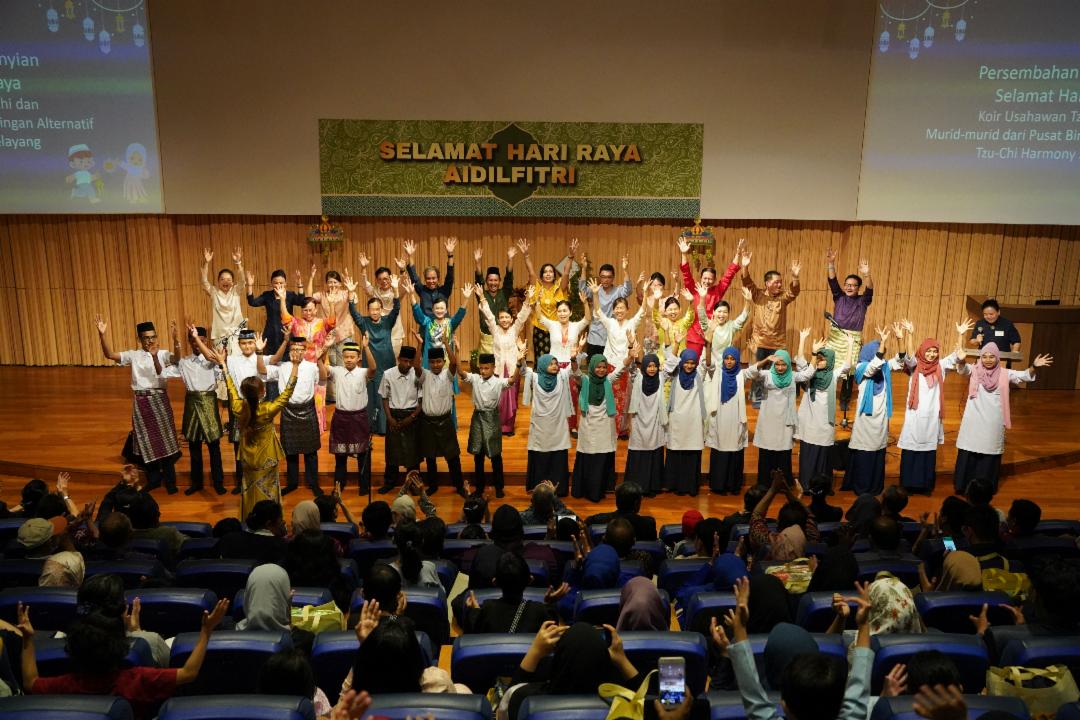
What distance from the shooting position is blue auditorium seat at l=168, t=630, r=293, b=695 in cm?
337

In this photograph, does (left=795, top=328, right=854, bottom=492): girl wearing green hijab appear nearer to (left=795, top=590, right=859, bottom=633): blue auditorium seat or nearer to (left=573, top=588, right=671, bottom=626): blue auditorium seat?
(left=795, top=590, right=859, bottom=633): blue auditorium seat

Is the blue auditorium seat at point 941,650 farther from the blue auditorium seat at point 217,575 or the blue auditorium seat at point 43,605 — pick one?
the blue auditorium seat at point 43,605

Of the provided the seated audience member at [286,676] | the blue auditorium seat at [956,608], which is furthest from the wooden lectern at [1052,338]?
the seated audience member at [286,676]

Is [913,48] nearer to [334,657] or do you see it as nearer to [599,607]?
[599,607]

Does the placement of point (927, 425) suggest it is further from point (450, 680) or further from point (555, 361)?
point (450, 680)

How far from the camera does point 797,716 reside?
2514mm

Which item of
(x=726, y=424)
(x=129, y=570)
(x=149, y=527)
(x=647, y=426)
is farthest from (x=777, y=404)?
(x=129, y=570)

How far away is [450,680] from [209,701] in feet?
2.85

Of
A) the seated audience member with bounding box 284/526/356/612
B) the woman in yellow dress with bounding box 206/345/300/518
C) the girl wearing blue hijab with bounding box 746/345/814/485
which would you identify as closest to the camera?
the seated audience member with bounding box 284/526/356/612

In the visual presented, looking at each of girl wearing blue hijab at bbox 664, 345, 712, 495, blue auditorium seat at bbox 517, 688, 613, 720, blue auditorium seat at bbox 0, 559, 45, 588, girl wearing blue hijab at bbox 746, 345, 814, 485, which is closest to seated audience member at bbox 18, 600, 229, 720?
blue auditorium seat at bbox 517, 688, 613, 720

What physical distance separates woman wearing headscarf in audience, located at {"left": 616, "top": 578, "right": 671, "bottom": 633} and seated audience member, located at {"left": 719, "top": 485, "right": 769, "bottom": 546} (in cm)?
147

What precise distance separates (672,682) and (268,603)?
1.80 metres

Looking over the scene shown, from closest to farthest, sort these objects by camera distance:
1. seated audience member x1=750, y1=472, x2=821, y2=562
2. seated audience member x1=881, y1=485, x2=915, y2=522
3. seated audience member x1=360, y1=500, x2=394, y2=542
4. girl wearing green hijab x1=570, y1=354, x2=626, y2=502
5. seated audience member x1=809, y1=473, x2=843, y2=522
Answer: seated audience member x1=750, y1=472, x2=821, y2=562 → seated audience member x1=360, y1=500, x2=394, y2=542 → seated audience member x1=881, y1=485, x2=915, y2=522 → seated audience member x1=809, y1=473, x2=843, y2=522 → girl wearing green hijab x1=570, y1=354, x2=626, y2=502

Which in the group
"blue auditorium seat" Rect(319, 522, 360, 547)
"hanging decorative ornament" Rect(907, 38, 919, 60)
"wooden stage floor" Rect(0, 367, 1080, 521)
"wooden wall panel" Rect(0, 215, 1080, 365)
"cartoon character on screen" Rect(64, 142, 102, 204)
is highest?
"hanging decorative ornament" Rect(907, 38, 919, 60)
